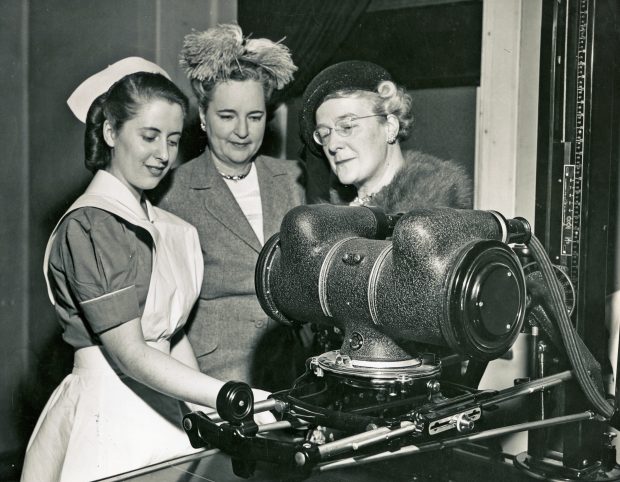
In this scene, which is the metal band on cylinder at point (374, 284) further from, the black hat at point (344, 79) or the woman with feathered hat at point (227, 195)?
the woman with feathered hat at point (227, 195)

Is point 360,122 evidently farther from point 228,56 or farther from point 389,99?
point 228,56

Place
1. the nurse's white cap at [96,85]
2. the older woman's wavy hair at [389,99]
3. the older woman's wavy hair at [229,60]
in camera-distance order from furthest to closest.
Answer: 1. the older woman's wavy hair at [229,60]
2. the nurse's white cap at [96,85]
3. the older woman's wavy hair at [389,99]

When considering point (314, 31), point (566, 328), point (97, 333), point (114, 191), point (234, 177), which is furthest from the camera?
point (314, 31)

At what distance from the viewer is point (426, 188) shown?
68.9 inches

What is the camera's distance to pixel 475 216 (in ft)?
4.11

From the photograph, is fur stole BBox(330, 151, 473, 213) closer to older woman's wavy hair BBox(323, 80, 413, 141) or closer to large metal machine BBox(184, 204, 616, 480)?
older woman's wavy hair BBox(323, 80, 413, 141)

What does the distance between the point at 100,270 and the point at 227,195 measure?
67 cm

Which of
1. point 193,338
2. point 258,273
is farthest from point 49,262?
point 258,273

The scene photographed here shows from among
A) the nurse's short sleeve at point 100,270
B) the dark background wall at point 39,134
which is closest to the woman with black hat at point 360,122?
the nurse's short sleeve at point 100,270

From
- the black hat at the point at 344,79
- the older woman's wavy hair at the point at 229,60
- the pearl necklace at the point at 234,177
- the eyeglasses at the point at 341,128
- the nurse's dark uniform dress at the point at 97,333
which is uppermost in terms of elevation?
the older woman's wavy hair at the point at 229,60

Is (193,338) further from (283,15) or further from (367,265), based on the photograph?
(283,15)

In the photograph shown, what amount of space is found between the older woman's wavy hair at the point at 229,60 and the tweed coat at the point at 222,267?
11.4 inches

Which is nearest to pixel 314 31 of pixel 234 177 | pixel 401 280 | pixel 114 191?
pixel 234 177

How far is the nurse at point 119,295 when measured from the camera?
191 cm
